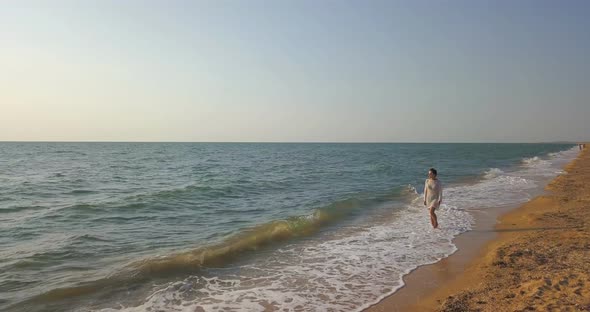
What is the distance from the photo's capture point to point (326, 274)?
292 inches

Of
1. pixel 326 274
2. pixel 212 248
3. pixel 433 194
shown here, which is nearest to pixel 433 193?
pixel 433 194

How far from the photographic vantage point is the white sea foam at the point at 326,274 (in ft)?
20.0

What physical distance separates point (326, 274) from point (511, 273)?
3.44 metres

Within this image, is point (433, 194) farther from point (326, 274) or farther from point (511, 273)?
point (326, 274)

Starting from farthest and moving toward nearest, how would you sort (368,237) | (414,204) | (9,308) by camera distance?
1. (414,204)
2. (368,237)
3. (9,308)

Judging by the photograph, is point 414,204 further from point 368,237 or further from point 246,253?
point 246,253

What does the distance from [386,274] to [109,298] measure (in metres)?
5.18

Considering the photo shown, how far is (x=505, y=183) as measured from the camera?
73.9ft

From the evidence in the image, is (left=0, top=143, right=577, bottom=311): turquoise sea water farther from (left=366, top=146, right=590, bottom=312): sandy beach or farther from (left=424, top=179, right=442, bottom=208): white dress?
(left=424, top=179, right=442, bottom=208): white dress

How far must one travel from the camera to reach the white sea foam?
6.09 meters

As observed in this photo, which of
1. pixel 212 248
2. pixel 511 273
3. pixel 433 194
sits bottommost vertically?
pixel 212 248

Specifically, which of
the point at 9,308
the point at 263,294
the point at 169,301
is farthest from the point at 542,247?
the point at 9,308

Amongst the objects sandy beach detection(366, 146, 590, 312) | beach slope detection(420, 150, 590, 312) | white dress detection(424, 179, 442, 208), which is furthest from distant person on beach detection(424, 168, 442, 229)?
beach slope detection(420, 150, 590, 312)

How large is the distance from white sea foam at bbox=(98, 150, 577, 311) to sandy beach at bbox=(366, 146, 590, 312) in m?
0.47
